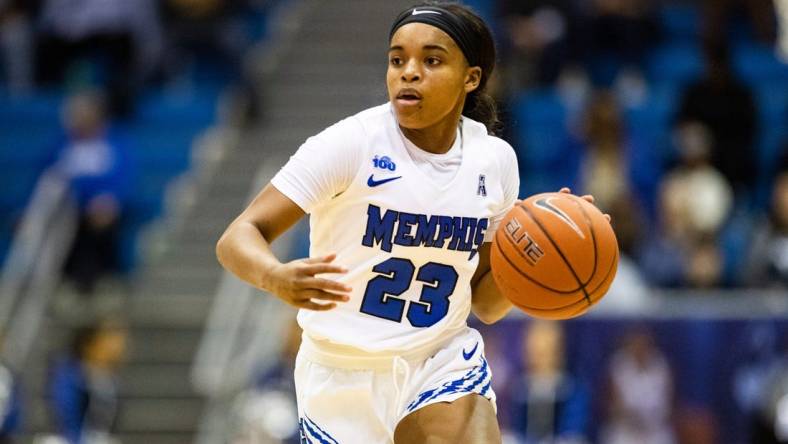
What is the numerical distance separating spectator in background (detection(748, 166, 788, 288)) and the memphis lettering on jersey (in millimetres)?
6369

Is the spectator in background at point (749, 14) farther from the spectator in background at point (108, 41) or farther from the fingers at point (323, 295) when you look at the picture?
the fingers at point (323, 295)

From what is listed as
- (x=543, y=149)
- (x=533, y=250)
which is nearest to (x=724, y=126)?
(x=543, y=149)

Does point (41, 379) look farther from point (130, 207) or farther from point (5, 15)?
point (5, 15)

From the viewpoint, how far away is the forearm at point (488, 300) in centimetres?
554

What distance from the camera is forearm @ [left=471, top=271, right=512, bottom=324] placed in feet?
18.2

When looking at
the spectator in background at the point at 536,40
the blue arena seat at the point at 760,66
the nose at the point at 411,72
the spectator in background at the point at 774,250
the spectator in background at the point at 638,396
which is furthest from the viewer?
the blue arena seat at the point at 760,66

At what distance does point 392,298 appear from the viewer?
205 inches

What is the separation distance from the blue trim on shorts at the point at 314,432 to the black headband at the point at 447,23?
1528 mm

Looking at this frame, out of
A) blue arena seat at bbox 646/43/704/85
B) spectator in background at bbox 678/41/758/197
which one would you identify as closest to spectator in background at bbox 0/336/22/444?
spectator in background at bbox 678/41/758/197

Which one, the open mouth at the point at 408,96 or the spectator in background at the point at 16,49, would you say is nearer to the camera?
the open mouth at the point at 408,96

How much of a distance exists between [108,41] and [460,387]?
400 inches

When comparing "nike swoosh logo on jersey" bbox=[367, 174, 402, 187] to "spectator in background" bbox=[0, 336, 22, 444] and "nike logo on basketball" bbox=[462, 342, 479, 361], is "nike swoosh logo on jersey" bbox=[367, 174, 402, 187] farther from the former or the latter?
"spectator in background" bbox=[0, 336, 22, 444]

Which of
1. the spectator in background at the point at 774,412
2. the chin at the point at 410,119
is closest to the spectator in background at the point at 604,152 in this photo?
the spectator in background at the point at 774,412

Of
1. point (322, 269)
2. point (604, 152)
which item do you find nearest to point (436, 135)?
point (322, 269)
